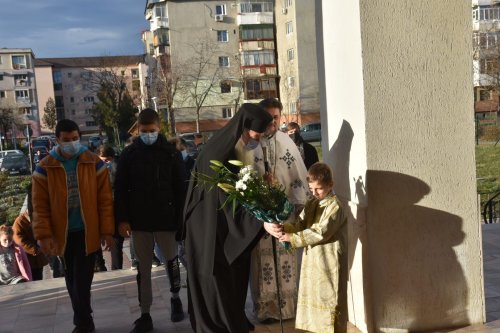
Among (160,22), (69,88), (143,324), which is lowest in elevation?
(143,324)

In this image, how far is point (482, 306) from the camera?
4723mm

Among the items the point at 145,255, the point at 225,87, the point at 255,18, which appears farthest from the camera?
the point at 255,18

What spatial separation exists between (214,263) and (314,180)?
3.11 feet

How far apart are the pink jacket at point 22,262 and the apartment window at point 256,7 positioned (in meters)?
47.4

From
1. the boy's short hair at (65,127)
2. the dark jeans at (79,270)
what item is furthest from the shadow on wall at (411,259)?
the boy's short hair at (65,127)

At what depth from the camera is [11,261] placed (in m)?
8.05

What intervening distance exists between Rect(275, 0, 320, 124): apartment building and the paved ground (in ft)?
134

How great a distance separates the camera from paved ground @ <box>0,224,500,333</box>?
5.22 meters

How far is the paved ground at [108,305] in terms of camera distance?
5217 mm

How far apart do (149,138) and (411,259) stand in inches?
92.9

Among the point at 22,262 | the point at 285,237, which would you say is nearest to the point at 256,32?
the point at 22,262

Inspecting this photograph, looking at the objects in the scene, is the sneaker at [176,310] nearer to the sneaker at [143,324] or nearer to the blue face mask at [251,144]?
the sneaker at [143,324]

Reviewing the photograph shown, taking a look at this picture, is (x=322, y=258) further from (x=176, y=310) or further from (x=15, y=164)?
(x=15, y=164)

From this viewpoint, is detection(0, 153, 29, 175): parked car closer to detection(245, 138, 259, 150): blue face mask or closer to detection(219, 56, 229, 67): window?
detection(219, 56, 229, 67): window
